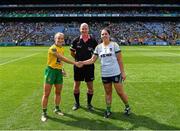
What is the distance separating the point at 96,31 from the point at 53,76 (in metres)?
67.0

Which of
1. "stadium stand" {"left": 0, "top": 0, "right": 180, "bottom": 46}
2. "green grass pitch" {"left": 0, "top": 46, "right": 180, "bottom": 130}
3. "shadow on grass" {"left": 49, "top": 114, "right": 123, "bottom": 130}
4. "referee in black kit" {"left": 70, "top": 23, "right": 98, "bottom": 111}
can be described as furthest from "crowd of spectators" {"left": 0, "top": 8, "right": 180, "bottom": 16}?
"shadow on grass" {"left": 49, "top": 114, "right": 123, "bottom": 130}

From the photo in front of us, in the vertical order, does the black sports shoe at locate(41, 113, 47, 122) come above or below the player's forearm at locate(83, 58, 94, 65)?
below

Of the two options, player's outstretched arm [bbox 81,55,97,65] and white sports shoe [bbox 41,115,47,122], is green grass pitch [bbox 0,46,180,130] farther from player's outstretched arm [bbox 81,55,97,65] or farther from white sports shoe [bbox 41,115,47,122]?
player's outstretched arm [bbox 81,55,97,65]

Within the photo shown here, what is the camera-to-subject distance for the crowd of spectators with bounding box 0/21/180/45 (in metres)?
72.9

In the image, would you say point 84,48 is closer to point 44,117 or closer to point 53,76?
point 53,76

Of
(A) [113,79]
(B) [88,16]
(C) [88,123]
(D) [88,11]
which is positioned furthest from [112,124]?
(D) [88,11]

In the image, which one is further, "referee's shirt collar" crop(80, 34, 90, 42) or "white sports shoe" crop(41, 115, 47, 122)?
"referee's shirt collar" crop(80, 34, 90, 42)

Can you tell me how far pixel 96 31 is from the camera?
249ft

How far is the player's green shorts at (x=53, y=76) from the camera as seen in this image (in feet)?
30.7

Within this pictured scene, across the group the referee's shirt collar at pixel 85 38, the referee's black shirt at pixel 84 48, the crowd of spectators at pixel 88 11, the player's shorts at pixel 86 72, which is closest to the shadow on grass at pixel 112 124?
the player's shorts at pixel 86 72

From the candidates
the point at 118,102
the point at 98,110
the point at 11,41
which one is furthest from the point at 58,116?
the point at 11,41

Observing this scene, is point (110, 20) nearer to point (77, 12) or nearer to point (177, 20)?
point (77, 12)

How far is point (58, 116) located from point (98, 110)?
1238 mm

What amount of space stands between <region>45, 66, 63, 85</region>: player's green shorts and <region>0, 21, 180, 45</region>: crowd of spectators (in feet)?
194
